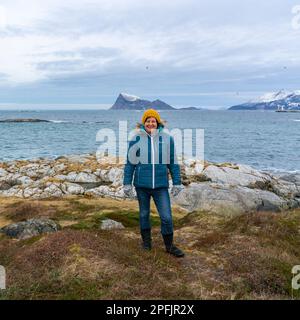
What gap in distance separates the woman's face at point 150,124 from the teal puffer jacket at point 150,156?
10cm

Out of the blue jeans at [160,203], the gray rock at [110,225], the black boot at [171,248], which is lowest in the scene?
the gray rock at [110,225]

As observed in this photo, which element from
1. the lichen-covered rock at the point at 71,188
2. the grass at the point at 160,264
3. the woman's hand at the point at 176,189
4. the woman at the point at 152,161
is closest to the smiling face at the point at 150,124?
the woman at the point at 152,161

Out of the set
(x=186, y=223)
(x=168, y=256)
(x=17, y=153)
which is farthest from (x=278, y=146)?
(x=168, y=256)

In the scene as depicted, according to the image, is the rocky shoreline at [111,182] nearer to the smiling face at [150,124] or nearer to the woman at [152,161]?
the woman at [152,161]

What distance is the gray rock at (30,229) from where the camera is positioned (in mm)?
12102

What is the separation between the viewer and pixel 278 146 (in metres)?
68.1

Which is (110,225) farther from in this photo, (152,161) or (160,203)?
(152,161)

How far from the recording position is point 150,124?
9078 mm

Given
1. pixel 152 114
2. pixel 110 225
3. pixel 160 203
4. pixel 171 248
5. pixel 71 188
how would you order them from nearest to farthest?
pixel 152 114, pixel 160 203, pixel 171 248, pixel 110 225, pixel 71 188

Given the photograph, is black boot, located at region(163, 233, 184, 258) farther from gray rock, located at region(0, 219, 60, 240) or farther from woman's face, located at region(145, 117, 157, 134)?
gray rock, located at region(0, 219, 60, 240)

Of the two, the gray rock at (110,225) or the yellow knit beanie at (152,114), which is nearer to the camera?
the yellow knit beanie at (152,114)

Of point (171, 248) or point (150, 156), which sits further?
point (171, 248)

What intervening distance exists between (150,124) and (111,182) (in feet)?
79.0

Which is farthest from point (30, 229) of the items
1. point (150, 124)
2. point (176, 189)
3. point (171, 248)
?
point (150, 124)
